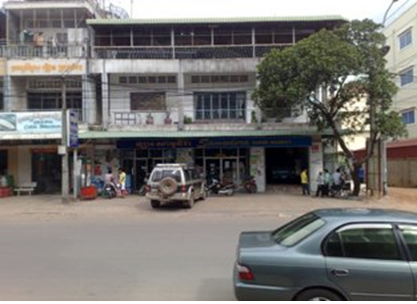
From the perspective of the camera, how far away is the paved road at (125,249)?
23.7 feet

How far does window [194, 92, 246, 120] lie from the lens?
3098cm

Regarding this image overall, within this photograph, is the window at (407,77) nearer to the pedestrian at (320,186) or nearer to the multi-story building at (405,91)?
the multi-story building at (405,91)

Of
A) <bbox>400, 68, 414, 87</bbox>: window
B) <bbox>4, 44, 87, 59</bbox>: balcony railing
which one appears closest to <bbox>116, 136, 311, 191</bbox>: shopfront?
<bbox>4, 44, 87, 59</bbox>: balcony railing

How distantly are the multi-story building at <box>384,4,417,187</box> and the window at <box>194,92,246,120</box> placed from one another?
44.8ft

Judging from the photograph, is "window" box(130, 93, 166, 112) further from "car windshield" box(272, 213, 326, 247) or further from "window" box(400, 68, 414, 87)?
"car windshield" box(272, 213, 326, 247)

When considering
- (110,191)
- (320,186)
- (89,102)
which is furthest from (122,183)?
(320,186)

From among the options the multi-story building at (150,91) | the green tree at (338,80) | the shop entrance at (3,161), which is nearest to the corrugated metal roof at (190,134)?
the multi-story building at (150,91)

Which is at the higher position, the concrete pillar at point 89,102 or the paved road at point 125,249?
the concrete pillar at point 89,102

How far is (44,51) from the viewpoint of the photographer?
29906mm

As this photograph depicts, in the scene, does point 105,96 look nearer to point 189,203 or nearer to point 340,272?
point 189,203

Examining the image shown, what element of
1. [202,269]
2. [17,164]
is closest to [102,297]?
[202,269]

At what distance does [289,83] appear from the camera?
2394 centimetres

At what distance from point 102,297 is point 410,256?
409 centimetres

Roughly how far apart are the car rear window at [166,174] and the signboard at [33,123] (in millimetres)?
8338
